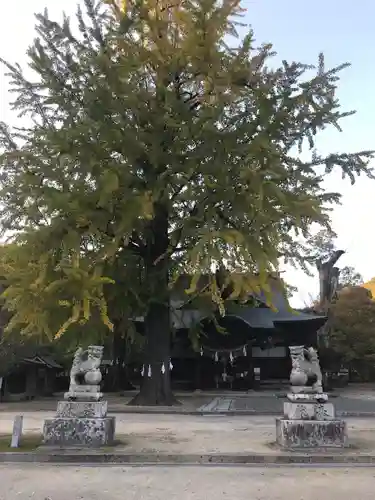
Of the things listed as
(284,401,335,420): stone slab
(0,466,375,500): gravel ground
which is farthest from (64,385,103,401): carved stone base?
(284,401,335,420): stone slab

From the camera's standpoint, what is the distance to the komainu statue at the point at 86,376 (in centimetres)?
994

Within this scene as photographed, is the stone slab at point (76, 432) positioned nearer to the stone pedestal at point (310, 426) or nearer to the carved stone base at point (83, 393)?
the carved stone base at point (83, 393)

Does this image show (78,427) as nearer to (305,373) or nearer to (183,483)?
(183,483)

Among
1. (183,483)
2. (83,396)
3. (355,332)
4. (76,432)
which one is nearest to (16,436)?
(76,432)

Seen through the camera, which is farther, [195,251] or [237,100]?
[237,100]

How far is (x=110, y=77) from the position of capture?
16984mm

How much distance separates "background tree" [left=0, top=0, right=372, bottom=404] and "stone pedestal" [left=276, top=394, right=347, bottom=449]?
6694 millimetres

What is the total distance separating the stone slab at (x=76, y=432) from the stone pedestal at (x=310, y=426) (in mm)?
3515

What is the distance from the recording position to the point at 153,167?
59.7ft

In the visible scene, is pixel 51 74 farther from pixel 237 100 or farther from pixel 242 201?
pixel 242 201

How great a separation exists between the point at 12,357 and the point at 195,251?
10701 mm

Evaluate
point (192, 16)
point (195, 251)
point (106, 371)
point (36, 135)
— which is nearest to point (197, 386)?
point (106, 371)

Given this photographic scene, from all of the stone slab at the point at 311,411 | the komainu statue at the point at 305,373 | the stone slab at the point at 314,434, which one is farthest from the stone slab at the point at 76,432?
the komainu statue at the point at 305,373

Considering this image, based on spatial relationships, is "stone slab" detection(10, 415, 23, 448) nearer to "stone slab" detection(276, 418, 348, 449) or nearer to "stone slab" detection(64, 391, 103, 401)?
"stone slab" detection(64, 391, 103, 401)
